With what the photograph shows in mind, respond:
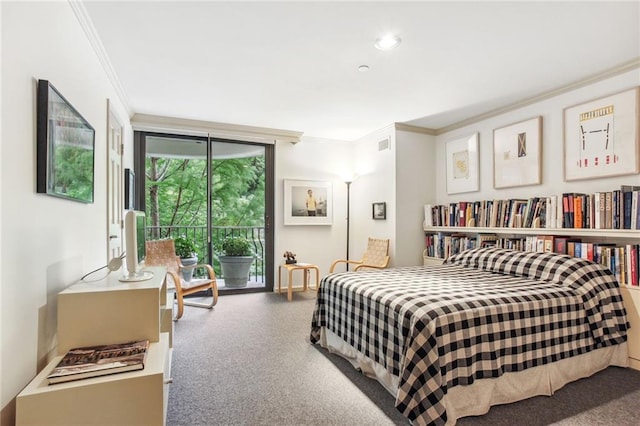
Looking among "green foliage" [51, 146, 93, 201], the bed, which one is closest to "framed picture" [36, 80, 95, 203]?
"green foliage" [51, 146, 93, 201]

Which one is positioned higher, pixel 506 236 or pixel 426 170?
pixel 426 170

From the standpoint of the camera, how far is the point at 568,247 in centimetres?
290

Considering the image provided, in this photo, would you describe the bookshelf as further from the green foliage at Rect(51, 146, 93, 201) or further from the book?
the green foliage at Rect(51, 146, 93, 201)

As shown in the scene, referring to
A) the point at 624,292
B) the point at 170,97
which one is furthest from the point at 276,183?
the point at 624,292

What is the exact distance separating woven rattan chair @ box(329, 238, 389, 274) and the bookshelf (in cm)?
308

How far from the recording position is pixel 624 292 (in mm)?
2535

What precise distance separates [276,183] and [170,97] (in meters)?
1.92

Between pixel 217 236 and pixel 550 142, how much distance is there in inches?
175

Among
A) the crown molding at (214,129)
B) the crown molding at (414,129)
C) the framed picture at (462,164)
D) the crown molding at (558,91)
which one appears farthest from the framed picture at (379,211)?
the crown molding at (214,129)

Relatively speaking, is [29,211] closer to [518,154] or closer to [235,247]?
[235,247]

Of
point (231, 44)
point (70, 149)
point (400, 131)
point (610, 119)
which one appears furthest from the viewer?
point (400, 131)

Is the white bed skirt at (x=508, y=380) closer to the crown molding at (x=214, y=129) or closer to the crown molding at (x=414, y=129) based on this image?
the crown molding at (x=414, y=129)

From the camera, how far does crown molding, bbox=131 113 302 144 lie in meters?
4.17

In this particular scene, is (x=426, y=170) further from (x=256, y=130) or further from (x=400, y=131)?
(x=256, y=130)
